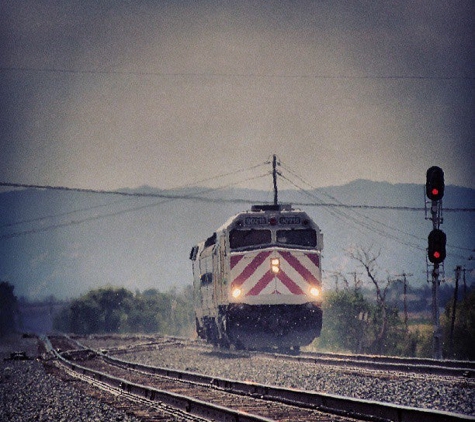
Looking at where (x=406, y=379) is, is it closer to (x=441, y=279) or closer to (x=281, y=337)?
(x=441, y=279)

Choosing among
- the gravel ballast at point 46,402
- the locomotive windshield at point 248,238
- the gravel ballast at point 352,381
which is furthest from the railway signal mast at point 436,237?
the gravel ballast at point 46,402

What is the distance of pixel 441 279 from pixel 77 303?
186ft

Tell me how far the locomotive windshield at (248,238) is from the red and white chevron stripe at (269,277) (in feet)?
1.14

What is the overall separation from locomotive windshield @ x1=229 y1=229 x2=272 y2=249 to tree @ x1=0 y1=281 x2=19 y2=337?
48458mm

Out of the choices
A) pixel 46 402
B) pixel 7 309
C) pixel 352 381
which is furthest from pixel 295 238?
pixel 7 309

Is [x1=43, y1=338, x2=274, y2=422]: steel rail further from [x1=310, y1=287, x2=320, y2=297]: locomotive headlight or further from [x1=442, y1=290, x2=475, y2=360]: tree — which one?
[x1=442, y1=290, x2=475, y2=360]: tree

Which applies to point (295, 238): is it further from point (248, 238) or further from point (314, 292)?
point (314, 292)

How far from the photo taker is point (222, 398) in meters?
11.5

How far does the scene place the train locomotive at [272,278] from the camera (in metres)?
20.1

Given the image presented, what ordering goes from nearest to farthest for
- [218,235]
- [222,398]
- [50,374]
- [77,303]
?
[222,398] < [50,374] < [218,235] < [77,303]

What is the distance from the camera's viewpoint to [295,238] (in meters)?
20.5

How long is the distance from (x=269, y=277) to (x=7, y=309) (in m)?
59.7

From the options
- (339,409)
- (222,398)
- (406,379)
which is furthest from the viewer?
(406,379)

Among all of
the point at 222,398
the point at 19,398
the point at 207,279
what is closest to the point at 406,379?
the point at 222,398
